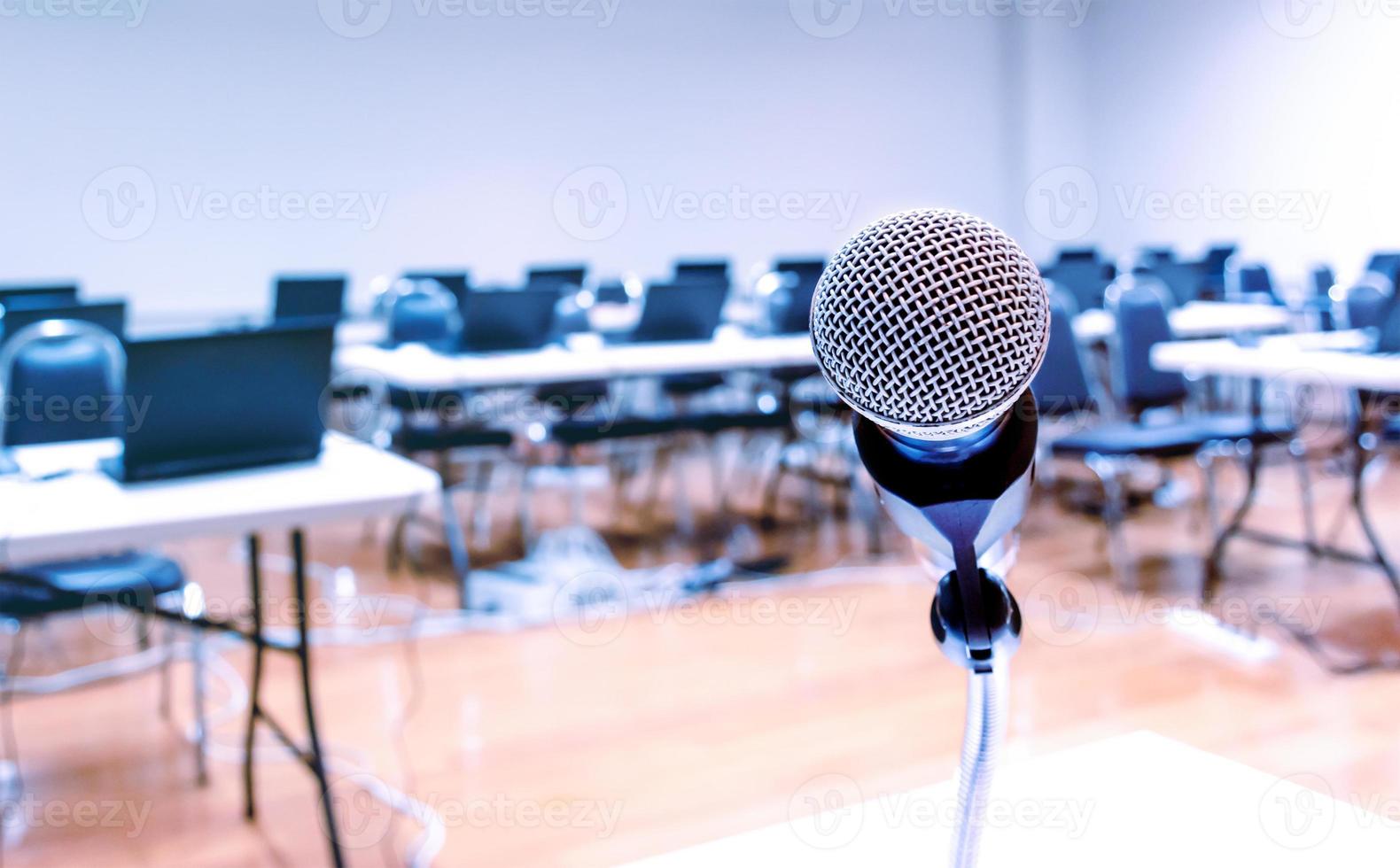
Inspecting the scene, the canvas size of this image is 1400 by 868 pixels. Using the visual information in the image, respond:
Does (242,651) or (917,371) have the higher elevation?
(917,371)

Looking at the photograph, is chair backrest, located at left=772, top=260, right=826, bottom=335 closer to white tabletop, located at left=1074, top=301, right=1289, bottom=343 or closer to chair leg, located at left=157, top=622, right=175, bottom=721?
white tabletop, located at left=1074, top=301, right=1289, bottom=343

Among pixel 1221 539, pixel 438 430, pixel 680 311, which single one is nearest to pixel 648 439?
pixel 680 311

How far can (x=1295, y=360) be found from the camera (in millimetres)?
3111

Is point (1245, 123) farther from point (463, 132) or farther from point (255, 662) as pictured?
point (255, 662)

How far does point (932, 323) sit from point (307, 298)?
16.6 ft

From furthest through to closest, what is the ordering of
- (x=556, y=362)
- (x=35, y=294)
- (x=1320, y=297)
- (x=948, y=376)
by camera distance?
1. (x=1320, y=297)
2. (x=35, y=294)
3. (x=556, y=362)
4. (x=948, y=376)

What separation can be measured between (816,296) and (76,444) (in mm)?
2246

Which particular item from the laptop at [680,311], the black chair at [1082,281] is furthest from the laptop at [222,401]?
the black chair at [1082,281]

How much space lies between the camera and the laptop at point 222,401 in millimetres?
1810

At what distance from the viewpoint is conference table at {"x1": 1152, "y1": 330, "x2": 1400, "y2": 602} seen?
9.64 feet

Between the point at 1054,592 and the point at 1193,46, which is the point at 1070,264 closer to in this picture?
the point at 1054,592

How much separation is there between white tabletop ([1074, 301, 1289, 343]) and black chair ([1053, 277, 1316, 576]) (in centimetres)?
67

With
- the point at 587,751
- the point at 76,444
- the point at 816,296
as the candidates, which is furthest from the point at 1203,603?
the point at 816,296

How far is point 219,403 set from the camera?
1874 millimetres
